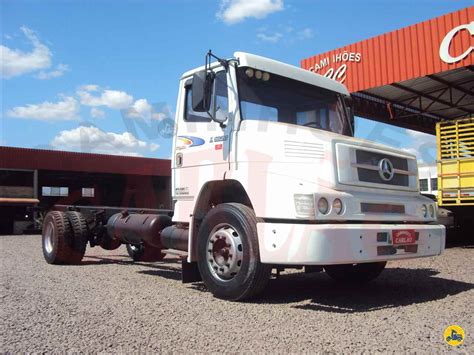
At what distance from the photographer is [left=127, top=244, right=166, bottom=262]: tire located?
9766mm

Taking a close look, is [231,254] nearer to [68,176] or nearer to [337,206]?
[337,206]

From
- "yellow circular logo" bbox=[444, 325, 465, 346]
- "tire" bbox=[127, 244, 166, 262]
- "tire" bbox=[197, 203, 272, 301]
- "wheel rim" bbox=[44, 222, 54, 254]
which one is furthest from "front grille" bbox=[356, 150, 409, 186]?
"wheel rim" bbox=[44, 222, 54, 254]

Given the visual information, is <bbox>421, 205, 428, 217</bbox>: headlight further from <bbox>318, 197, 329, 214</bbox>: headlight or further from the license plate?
<bbox>318, 197, 329, 214</bbox>: headlight

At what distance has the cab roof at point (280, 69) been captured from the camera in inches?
233

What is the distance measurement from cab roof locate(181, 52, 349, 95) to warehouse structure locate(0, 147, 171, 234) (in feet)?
48.3

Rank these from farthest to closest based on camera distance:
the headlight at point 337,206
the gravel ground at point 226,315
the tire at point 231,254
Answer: the tire at point 231,254 < the headlight at point 337,206 < the gravel ground at point 226,315

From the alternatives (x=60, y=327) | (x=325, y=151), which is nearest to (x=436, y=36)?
(x=325, y=151)

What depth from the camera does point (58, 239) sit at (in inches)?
368

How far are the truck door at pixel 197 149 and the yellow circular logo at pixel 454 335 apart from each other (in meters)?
2.94

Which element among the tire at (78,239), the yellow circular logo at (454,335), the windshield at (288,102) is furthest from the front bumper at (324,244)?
the tire at (78,239)

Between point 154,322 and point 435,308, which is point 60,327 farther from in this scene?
point 435,308

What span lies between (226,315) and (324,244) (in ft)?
3.97

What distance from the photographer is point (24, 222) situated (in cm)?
2316

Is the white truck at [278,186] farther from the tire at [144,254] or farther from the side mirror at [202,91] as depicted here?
the tire at [144,254]
